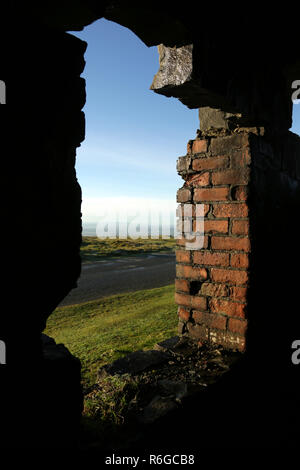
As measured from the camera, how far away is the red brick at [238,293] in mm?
1972

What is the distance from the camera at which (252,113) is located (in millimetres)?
2150

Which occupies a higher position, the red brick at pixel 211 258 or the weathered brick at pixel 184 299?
the red brick at pixel 211 258

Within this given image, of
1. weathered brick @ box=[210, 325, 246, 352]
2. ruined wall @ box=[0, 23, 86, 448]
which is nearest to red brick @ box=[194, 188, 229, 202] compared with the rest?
weathered brick @ box=[210, 325, 246, 352]

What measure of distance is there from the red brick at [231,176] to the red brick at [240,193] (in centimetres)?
4

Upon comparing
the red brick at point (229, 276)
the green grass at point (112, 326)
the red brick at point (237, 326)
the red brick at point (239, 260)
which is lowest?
the green grass at point (112, 326)

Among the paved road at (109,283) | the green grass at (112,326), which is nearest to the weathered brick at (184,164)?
the green grass at (112,326)

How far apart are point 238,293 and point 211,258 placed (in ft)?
0.91

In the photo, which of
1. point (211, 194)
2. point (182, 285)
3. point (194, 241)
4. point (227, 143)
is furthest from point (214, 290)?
point (227, 143)

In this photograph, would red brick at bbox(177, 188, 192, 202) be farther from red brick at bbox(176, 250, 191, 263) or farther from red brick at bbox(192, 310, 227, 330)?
red brick at bbox(192, 310, 227, 330)

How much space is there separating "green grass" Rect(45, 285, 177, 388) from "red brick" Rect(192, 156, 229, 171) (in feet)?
5.97

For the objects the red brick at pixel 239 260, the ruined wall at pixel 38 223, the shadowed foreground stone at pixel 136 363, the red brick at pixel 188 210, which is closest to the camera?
the ruined wall at pixel 38 223

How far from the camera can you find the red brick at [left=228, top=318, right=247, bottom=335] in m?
1.98

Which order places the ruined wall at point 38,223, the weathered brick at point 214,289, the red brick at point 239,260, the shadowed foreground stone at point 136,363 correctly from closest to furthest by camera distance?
the ruined wall at point 38,223, the shadowed foreground stone at point 136,363, the red brick at point 239,260, the weathered brick at point 214,289

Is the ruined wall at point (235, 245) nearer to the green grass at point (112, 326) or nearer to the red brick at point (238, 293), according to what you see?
the red brick at point (238, 293)
